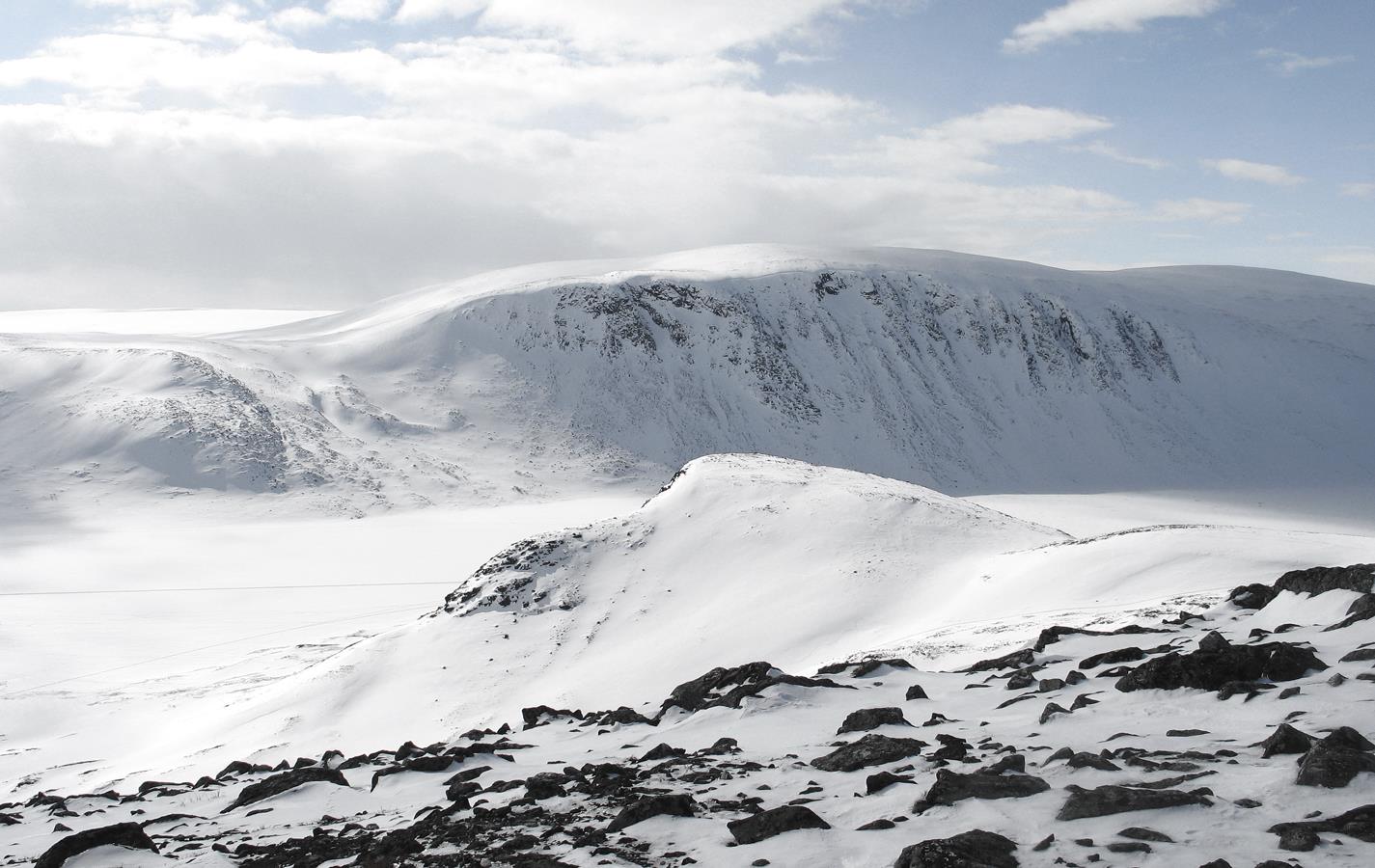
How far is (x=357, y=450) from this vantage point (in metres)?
94.4

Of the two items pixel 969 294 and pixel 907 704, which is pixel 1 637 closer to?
pixel 907 704

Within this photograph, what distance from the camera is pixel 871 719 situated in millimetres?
11367

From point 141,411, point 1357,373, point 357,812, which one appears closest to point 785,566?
point 357,812

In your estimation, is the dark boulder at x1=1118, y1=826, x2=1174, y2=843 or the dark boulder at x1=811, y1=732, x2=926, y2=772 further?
the dark boulder at x1=811, y1=732, x2=926, y2=772

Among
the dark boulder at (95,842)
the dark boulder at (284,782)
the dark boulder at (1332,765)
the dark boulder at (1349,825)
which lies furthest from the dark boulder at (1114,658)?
the dark boulder at (95,842)

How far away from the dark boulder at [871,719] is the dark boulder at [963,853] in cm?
434

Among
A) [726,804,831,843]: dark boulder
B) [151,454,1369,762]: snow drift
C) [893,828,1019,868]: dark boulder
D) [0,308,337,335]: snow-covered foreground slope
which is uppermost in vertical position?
[0,308,337,335]: snow-covered foreground slope

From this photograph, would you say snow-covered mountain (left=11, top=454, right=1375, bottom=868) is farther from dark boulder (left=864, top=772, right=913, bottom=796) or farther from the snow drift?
the snow drift

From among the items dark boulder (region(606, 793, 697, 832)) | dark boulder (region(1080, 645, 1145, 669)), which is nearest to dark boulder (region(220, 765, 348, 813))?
dark boulder (region(606, 793, 697, 832))

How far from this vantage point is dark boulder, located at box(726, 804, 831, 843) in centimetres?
777

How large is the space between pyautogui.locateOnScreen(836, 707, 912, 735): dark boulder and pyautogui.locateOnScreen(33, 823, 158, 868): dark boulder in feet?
23.5

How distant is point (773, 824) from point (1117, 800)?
253cm

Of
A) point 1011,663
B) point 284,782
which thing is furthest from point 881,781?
point 284,782

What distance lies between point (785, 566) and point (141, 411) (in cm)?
7760
